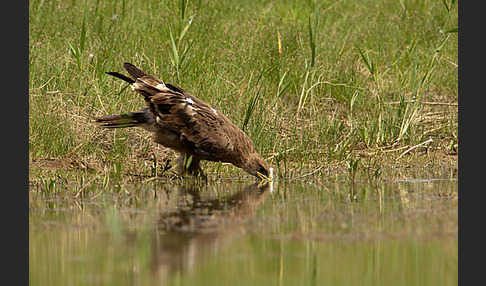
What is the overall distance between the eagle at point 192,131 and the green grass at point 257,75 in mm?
406

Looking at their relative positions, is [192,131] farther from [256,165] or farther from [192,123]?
[256,165]

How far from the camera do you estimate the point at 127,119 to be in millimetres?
7668

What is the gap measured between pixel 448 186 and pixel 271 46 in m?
3.40

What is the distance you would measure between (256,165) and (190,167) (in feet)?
1.85

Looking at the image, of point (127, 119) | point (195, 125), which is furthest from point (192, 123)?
point (127, 119)

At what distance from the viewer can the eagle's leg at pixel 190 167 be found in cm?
738

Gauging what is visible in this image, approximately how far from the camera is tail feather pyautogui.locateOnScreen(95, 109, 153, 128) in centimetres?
766

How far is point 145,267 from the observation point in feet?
14.8

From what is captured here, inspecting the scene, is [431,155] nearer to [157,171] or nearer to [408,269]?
[157,171]

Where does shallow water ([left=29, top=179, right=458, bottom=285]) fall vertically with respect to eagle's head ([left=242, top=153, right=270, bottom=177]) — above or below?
below

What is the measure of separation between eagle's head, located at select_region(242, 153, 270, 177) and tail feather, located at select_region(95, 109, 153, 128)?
3.17 feet

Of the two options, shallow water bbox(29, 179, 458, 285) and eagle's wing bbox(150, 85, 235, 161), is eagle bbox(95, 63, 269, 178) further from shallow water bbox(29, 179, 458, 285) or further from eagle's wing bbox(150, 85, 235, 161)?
shallow water bbox(29, 179, 458, 285)

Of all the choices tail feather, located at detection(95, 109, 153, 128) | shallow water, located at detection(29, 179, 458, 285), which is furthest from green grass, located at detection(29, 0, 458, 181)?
shallow water, located at detection(29, 179, 458, 285)

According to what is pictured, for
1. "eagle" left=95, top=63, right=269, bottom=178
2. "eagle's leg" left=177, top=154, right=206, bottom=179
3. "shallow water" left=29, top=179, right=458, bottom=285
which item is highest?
"eagle" left=95, top=63, right=269, bottom=178
